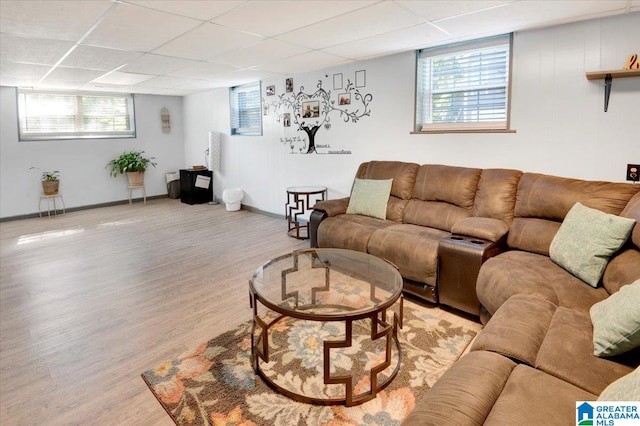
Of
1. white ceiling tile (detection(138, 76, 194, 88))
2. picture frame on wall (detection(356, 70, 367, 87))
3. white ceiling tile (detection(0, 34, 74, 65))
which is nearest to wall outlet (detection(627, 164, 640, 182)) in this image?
picture frame on wall (detection(356, 70, 367, 87))

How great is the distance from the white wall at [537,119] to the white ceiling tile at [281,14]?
1.59 m

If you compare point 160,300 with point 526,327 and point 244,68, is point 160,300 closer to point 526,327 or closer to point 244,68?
point 526,327

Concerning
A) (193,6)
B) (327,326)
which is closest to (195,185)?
(193,6)

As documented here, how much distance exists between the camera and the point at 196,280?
11.8 feet

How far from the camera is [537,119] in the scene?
3.30 meters

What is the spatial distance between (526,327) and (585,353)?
0.81 ft

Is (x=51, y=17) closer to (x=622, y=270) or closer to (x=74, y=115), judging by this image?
(x=622, y=270)

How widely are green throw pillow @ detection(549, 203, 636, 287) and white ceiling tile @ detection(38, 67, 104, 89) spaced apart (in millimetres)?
5417

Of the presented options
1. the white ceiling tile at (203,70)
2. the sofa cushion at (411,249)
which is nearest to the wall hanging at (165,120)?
the white ceiling tile at (203,70)

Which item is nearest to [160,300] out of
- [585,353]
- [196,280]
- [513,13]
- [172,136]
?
[196,280]

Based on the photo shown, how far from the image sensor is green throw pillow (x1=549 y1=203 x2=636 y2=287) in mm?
2189

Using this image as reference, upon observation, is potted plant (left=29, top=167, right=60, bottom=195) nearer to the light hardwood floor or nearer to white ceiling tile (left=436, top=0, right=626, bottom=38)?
the light hardwood floor

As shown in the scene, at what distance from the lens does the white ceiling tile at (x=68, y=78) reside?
15.5ft

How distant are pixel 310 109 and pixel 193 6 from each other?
281 centimetres
